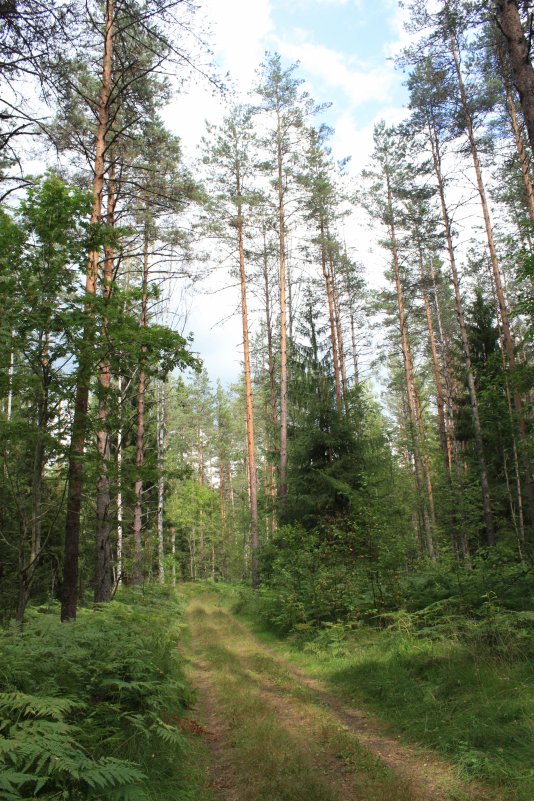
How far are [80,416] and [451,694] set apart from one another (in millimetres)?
5555

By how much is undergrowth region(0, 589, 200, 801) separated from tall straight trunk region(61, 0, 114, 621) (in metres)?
1.09

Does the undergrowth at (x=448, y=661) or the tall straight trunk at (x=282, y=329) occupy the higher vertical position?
the tall straight trunk at (x=282, y=329)

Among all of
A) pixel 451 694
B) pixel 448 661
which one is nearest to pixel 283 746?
pixel 451 694

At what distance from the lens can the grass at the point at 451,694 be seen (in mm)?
3787

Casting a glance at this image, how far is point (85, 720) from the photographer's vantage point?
11.8 ft

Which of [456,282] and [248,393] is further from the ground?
[456,282]

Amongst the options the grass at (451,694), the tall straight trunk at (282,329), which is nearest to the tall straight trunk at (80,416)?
the grass at (451,694)

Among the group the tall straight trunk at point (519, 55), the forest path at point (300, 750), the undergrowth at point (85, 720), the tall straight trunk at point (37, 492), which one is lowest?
the forest path at point (300, 750)

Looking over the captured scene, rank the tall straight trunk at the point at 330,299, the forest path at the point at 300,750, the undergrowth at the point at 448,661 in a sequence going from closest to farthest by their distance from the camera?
the forest path at the point at 300,750
the undergrowth at the point at 448,661
the tall straight trunk at the point at 330,299

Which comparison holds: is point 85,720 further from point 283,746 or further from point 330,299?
point 330,299

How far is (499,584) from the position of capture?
7695 mm

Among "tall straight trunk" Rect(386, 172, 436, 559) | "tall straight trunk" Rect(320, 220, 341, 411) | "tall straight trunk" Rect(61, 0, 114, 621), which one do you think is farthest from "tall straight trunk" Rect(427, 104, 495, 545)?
"tall straight trunk" Rect(61, 0, 114, 621)

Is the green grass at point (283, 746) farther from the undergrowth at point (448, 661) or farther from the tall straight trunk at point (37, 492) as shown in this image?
the tall straight trunk at point (37, 492)

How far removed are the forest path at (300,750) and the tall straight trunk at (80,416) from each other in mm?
2493
